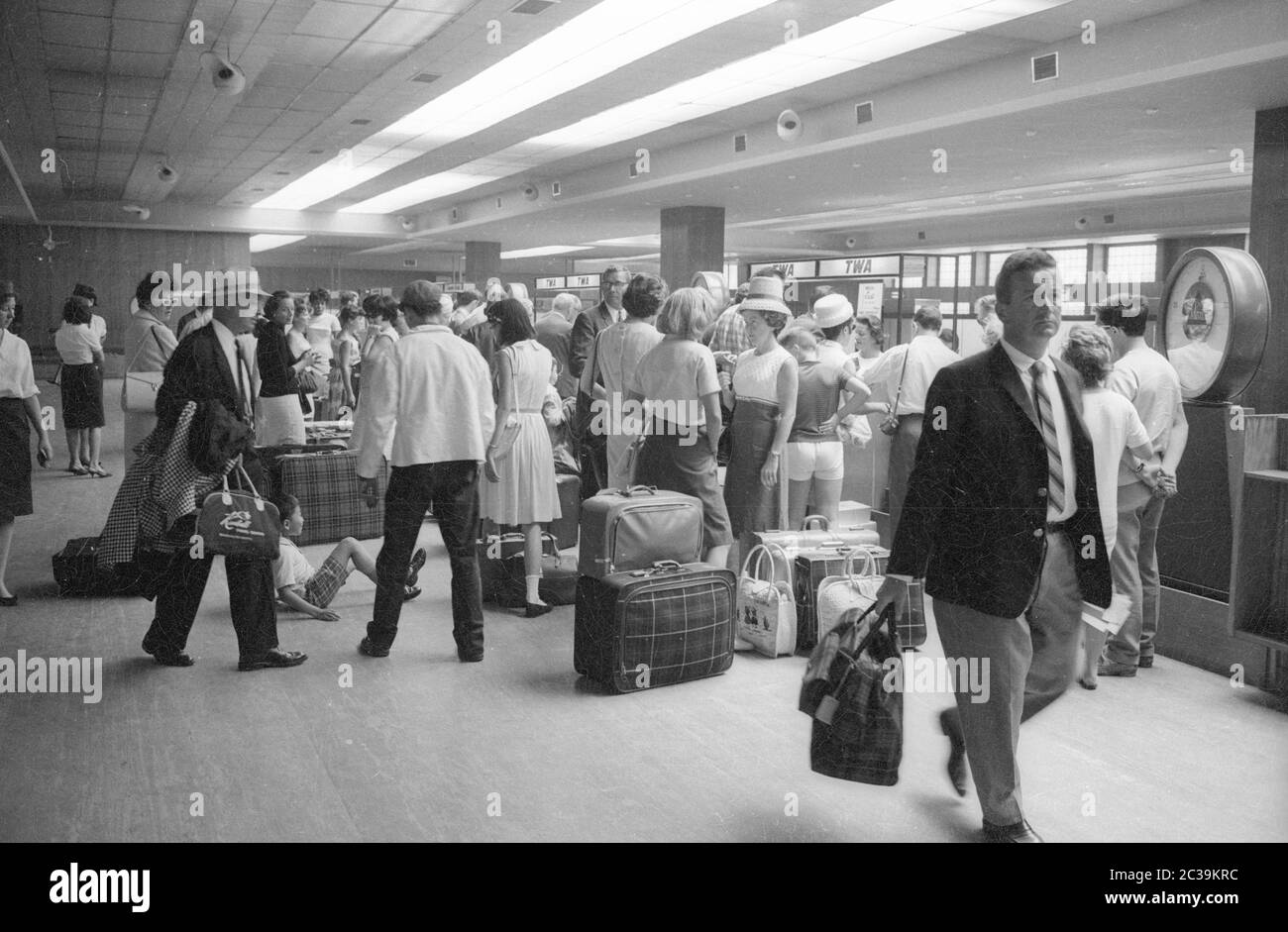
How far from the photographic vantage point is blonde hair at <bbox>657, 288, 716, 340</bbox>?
483 cm

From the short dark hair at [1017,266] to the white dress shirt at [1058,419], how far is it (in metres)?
0.12

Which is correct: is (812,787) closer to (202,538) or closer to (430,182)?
(202,538)

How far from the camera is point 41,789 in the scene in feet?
10.7

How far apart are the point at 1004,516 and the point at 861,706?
0.62 metres

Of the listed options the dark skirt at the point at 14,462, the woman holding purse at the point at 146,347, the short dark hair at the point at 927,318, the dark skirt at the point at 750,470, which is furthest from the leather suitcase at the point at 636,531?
the dark skirt at the point at 14,462

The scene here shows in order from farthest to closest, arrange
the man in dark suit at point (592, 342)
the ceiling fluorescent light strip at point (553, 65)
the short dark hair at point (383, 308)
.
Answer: the ceiling fluorescent light strip at point (553, 65)
the short dark hair at point (383, 308)
the man in dark suit at point (592, 342)

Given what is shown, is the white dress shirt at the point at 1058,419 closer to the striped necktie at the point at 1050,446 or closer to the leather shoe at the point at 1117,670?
the striped necktie at the point at 1050,446

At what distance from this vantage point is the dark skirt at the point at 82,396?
295 inches

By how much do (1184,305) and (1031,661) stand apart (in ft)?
9.53

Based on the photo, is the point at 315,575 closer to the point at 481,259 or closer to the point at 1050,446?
the point at 1050,446

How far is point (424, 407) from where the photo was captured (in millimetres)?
4457

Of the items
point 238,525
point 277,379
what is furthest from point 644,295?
point 277,379

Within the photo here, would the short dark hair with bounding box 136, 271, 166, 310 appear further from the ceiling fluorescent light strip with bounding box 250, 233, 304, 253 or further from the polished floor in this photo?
the ceiling fluorescent light strip with bounding box 250, 233, 304, 253

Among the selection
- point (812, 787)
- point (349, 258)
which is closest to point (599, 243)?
point (349, 258)
